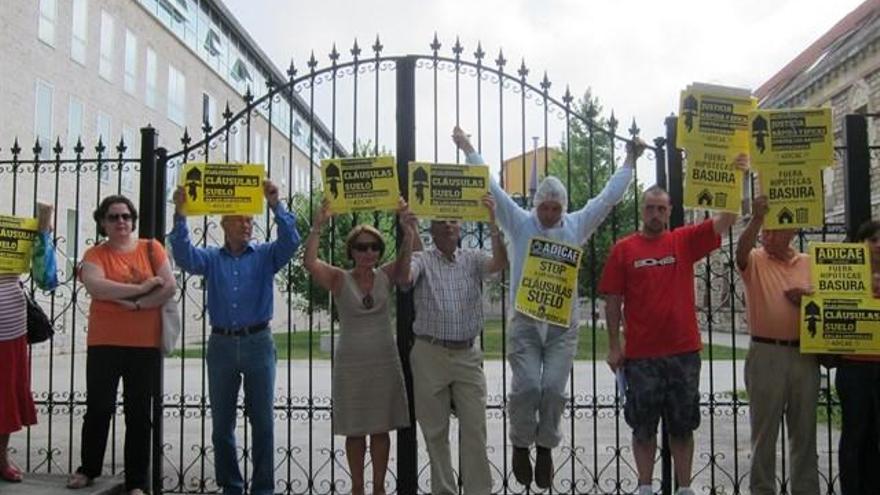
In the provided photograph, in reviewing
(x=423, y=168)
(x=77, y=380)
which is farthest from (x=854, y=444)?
(x=77, y=380)

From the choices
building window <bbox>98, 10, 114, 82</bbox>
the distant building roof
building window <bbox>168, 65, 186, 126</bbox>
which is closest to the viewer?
the distant building roof

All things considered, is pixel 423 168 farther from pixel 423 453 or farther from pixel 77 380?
pixel 77 380

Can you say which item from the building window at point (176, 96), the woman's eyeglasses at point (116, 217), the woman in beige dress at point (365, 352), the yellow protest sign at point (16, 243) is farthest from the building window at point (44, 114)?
the woman in beige dress at point (365, 352)

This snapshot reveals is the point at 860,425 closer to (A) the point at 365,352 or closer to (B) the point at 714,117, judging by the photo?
(B) the point at 714,117

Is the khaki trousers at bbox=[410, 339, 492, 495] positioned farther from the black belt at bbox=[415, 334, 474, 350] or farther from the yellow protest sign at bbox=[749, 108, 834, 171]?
the yellow protest sign at bbox=[749, 108, 834, 171]

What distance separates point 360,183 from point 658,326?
2134mm

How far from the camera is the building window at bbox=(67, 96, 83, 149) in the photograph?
908 inches

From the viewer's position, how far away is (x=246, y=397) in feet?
17.0

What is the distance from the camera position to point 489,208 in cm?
510

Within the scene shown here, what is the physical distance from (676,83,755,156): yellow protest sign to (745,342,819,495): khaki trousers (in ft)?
4.51

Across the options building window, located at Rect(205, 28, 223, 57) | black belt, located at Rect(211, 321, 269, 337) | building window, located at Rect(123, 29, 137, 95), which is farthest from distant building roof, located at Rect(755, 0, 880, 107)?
building window, located at Rect(205, 28, 223, 57)

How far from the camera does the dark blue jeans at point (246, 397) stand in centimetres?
511

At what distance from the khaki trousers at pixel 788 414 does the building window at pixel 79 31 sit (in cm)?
2335

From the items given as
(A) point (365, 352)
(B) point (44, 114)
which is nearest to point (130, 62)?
(B) point (44, 114)
